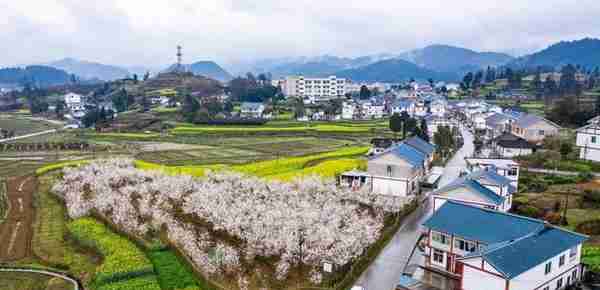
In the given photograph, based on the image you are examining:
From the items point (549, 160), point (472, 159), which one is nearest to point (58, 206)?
point (472, 159)

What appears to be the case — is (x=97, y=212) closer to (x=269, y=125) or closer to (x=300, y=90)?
(x=269, y=125)

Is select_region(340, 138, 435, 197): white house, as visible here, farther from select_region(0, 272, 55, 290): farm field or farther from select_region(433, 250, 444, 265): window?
select_region(0, 272, 55, 290): farm field

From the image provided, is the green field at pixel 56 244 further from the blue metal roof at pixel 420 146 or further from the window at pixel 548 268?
the blue metal roof at pixel 420 146

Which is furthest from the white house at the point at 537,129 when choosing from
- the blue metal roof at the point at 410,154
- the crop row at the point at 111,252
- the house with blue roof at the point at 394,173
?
the crop row at the point at 111,252

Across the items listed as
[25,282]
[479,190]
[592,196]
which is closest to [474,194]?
[479,190]

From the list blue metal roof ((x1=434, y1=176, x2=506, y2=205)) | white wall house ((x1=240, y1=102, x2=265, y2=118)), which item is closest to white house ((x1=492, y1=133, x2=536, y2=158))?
blue metal roof ((x1=434, y1=176, x2=506, y2=205))
